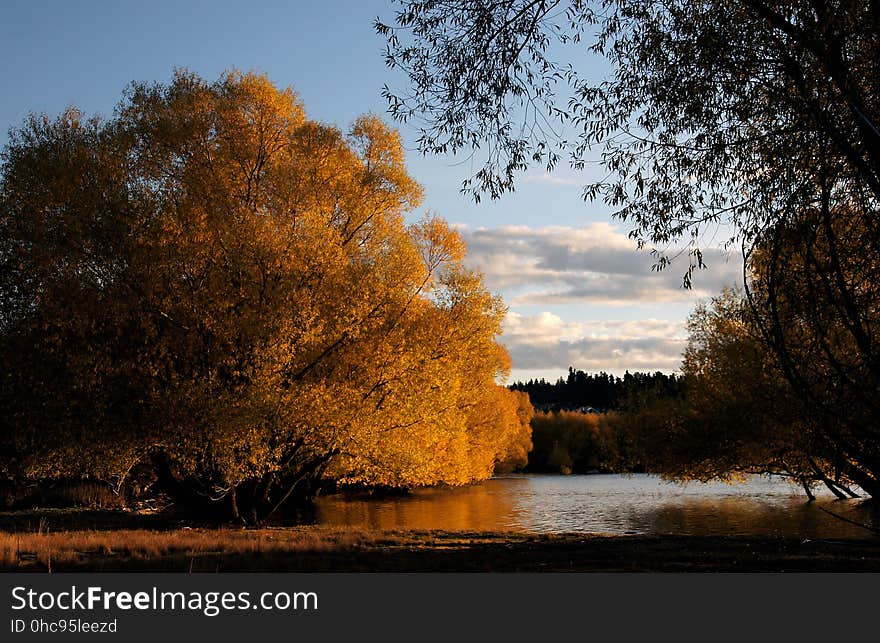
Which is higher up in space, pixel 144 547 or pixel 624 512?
pixel 144 547

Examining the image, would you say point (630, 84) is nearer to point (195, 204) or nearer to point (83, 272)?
point (195, 204)

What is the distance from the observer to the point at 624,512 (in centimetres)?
3781

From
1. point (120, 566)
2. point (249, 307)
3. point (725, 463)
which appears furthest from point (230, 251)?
point (725, 463)

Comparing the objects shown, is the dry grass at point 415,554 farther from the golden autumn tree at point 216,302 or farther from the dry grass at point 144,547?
the golden autumn tree at point 216,302

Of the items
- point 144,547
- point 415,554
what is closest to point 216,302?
point 144,547

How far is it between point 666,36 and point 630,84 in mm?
901

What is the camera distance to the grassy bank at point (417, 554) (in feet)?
46.1

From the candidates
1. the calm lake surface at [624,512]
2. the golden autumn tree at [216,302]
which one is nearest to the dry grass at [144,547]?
the golden autumn tree at [216,302]

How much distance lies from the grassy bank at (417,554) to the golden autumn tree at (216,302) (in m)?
5.01

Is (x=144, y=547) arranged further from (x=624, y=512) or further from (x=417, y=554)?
(x=624, y=512)

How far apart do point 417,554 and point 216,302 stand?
11.2 meters

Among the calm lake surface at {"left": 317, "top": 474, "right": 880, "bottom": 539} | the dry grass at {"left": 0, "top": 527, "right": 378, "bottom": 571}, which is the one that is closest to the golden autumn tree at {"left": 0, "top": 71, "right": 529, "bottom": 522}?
the dry grass at {"left": 0, "top": 527, "right": 378, "bottom": 571}

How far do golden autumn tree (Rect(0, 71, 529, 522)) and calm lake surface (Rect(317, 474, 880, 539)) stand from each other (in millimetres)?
6774
